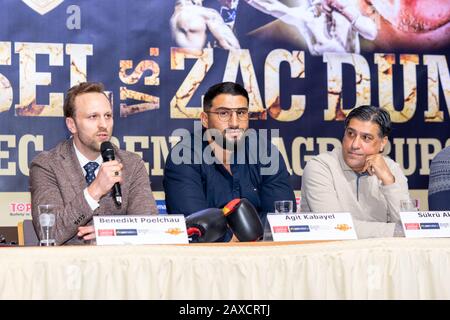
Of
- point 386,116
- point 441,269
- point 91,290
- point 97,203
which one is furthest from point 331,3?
point 91,290

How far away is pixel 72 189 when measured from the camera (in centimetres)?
355

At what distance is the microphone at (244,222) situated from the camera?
3061 mm

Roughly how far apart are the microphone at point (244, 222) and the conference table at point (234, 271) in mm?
262

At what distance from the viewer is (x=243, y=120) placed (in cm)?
404

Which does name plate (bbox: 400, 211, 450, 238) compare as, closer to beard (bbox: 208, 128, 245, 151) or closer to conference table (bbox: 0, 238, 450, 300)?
conference table (bbox: 0, 238, 450, 300)

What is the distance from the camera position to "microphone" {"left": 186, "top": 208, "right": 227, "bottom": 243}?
300cm

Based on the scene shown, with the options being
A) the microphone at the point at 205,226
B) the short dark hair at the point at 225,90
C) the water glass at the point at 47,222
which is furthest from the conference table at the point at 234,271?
the short dark hair at the point at 225,90

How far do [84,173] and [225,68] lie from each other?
4.37 ft

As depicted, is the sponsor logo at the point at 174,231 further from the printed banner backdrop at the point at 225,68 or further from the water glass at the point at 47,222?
the printed banner backdrop at the point at 225,68

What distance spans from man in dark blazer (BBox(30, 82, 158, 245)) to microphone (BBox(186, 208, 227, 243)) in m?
0.46

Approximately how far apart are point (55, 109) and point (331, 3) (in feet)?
5.25

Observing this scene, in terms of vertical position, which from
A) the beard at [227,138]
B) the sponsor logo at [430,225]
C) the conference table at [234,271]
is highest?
the beard at [227,138]

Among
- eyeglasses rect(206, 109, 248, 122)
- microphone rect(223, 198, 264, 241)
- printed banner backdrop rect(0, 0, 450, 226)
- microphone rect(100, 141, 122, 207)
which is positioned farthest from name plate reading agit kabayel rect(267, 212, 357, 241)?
printed banner backdrop rect(0, 0, 450, 226)
